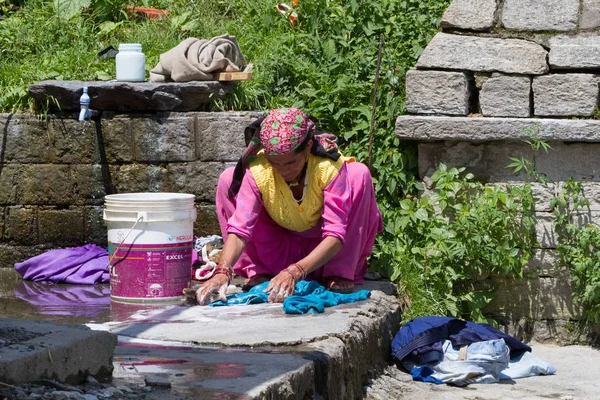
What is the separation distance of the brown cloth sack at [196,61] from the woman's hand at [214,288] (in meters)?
1.97

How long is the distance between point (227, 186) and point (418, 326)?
1.34m

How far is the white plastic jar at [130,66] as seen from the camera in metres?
6.77

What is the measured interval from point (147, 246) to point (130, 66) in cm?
186

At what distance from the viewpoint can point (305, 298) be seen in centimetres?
513

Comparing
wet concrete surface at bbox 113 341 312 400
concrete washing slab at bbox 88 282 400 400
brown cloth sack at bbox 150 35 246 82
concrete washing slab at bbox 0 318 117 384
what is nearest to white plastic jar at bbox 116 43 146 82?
brown cloth sack at bbox 150 35 246 82

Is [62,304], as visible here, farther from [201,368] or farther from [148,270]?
[201,368]

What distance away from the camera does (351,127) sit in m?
6.81

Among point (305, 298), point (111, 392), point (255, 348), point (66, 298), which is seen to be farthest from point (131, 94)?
point (111, 392)

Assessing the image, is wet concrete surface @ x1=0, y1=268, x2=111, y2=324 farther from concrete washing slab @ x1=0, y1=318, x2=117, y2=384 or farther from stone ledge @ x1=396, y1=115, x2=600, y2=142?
stone ledge @ x1=396, y1=115, x2=600, y2=142

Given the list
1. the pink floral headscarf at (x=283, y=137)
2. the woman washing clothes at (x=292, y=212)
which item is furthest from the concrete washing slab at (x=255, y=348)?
the pink floral headscarf at (x=283, y=137)

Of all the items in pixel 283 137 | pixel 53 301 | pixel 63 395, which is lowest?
pixel 53 301

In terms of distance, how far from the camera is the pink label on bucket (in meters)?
5.38

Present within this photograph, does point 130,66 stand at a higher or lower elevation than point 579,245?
higher

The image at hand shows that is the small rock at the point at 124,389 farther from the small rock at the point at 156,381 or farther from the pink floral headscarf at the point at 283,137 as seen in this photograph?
the pink floral headscarf at the point at 283,137
